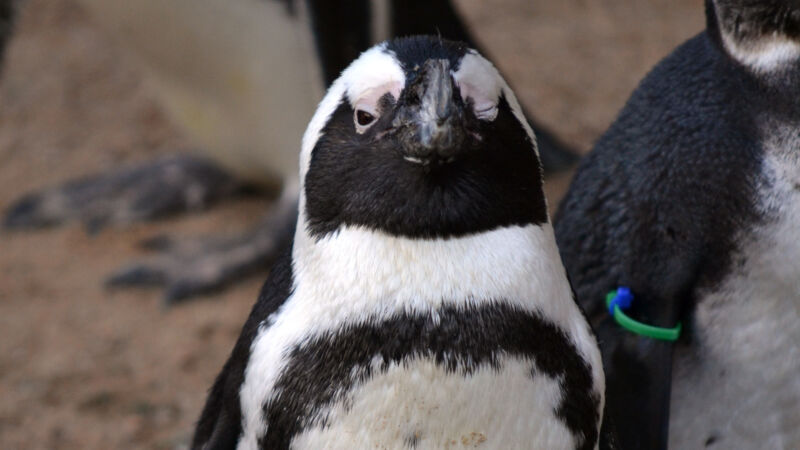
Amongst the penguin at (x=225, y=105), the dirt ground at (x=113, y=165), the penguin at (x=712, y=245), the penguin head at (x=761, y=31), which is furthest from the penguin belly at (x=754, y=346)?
the penguin at (x=225, y=105)

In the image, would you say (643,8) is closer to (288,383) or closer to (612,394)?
(612,394)

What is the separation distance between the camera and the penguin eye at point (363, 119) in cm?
136

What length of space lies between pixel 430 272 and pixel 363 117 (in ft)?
0.69

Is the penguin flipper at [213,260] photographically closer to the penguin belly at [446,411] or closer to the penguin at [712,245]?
the penguin at [712,245]

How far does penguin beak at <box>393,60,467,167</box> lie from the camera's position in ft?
4.11

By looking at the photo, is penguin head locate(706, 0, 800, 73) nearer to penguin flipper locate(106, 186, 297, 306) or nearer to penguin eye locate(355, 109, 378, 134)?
penguin eye locate(355, 109, 378, 134)

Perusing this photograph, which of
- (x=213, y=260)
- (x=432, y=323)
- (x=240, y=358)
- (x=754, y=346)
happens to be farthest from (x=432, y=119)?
(x=213, y=260)

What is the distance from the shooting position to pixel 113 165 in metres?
4.39

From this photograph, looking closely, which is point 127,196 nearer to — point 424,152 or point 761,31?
point 761,31

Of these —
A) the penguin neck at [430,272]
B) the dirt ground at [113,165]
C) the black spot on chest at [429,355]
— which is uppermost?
the penguin neck at [430,272]

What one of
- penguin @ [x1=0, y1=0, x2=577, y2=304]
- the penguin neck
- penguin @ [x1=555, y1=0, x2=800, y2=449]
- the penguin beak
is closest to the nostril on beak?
the penguin beak

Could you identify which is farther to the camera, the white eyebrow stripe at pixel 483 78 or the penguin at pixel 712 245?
the penguin at pixel 712 245

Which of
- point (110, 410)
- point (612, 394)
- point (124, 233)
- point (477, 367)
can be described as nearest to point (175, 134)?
point (124, 233)

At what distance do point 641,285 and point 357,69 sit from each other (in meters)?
0.64
